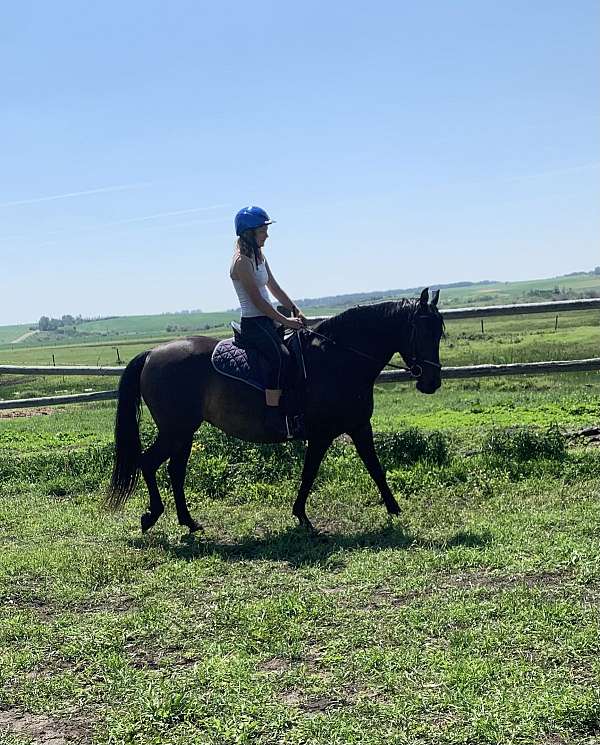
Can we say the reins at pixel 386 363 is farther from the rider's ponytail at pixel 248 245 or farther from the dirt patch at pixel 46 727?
the dirt patch at pixel 46 727

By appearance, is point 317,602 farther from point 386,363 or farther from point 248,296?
point 248,296

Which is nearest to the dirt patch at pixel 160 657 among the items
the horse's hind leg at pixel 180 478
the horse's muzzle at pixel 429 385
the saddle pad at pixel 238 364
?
the horse's hind leg at pixel 180 478

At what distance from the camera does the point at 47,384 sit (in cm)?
4512

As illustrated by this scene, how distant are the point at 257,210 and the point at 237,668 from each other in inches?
163

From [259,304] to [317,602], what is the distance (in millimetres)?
2910

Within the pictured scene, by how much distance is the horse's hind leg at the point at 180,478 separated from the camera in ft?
23.4

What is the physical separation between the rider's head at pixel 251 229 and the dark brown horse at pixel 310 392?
3.36ft

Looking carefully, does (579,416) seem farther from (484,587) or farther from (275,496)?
(484,587)

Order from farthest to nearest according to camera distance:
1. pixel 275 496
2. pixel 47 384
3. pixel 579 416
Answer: pixel 47 384, pixel 579 416, pixel 275 496

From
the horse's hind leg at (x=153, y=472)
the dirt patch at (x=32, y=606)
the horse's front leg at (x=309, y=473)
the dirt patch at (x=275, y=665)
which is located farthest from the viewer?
the horse's hind leg at (x=153, y=472)

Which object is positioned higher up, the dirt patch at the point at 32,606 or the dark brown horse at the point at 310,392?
the dark brown horse at the point at 310,392

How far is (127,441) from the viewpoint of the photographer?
734 centimetres

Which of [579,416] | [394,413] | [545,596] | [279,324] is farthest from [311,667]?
[394,413]

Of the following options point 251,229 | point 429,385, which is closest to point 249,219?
point 251,229
